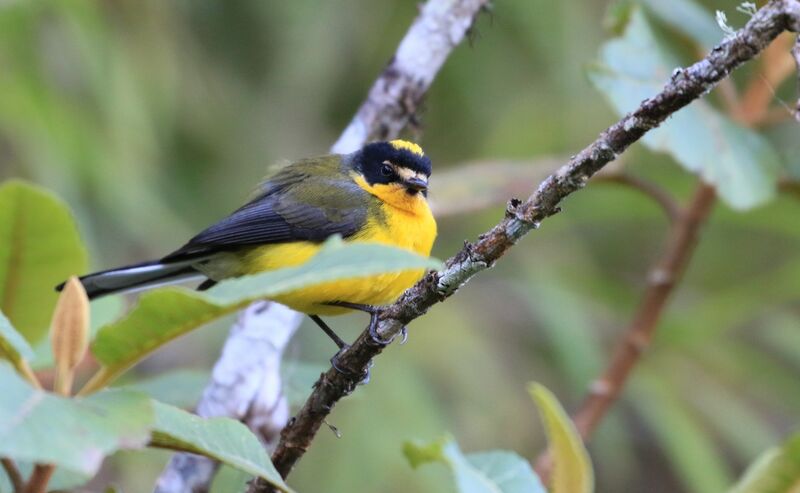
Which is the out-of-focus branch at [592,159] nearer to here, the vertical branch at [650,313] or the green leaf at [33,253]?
the green leaf at [33,253]

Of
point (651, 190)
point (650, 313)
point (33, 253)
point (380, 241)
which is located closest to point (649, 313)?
point (650, 313)

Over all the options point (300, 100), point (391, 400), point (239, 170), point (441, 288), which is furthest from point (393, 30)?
point (441, 288)

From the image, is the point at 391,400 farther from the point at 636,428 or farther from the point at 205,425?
the point at 205,425

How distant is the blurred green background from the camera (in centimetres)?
412

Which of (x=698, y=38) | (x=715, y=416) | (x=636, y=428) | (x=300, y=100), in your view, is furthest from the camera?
(x=636, y=428)

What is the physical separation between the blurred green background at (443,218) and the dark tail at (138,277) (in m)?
0.73

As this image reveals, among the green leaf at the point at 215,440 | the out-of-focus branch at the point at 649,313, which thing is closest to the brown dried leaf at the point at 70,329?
the green leaf at the point at 215,440

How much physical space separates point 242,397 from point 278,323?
0.27 m

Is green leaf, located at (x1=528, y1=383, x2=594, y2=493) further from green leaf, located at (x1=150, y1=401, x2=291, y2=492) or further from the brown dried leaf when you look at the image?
the brown dried leaf

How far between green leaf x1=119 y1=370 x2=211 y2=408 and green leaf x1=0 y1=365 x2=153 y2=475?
95 cm

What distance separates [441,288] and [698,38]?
1863 millimetres

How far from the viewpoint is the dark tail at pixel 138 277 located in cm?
294

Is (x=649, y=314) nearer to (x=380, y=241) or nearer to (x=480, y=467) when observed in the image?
(x=380, y=241)

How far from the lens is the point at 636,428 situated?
19.3 ft
